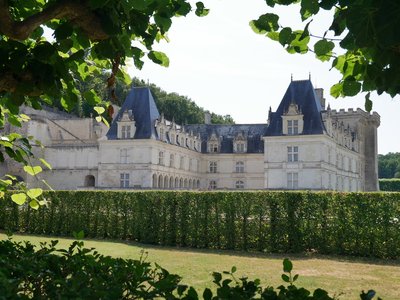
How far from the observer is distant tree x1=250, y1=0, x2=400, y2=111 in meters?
2.04

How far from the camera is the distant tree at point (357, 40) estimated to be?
6.68 feet

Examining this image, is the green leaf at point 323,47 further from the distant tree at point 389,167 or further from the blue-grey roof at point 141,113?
the distant tree at point 389,167

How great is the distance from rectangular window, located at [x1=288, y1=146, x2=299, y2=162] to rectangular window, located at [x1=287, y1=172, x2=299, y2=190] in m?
1.20

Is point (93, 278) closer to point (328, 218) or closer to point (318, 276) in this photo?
point (318, 276)

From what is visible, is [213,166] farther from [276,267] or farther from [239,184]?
[276,267]

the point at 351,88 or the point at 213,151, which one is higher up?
the point at 213,151

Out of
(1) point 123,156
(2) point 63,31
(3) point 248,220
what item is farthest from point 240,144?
(2) point 63,31

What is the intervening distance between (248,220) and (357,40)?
14.8 meters

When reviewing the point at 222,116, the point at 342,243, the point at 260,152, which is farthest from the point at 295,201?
the point at 222,116

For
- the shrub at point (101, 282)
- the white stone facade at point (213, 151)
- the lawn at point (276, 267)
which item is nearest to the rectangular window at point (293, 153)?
the white stone facade at point (213, 151)

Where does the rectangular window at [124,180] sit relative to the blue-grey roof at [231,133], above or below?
below

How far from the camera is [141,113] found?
141 ft

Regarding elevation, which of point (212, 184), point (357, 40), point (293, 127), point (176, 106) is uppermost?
point (176, 106)

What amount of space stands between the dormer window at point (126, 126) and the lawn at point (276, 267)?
25226 mm
